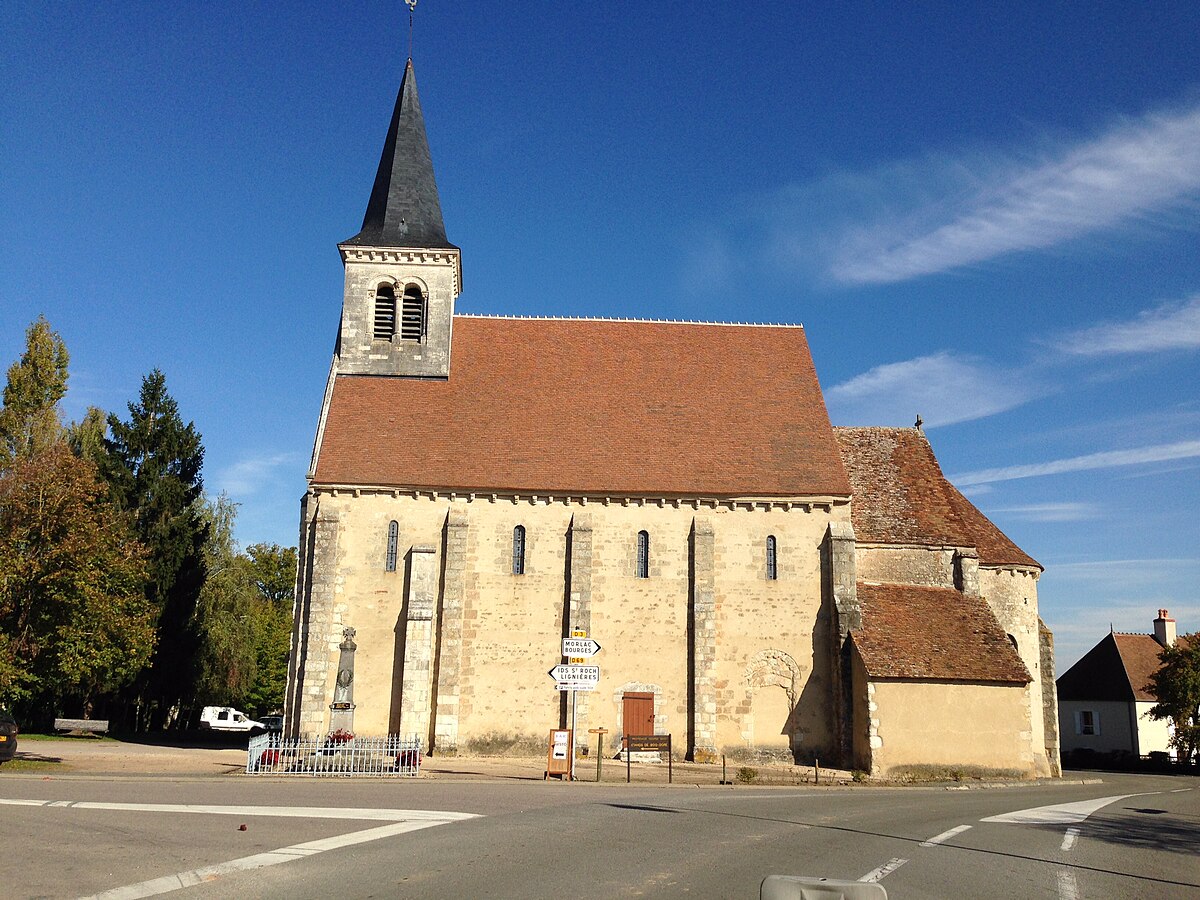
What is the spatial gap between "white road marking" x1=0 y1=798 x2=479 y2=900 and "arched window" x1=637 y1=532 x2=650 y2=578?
555 inches

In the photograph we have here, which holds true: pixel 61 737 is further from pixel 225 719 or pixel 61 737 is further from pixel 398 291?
pixel 225 719

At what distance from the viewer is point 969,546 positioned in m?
27.8

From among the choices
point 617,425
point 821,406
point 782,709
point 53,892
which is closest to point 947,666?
point 782,709

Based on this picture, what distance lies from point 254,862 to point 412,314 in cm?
2265

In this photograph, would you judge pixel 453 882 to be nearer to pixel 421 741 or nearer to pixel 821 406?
pixel 421 741

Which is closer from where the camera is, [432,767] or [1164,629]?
[432,767]

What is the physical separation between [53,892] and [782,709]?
20618mm

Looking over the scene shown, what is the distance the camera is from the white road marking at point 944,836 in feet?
37.3

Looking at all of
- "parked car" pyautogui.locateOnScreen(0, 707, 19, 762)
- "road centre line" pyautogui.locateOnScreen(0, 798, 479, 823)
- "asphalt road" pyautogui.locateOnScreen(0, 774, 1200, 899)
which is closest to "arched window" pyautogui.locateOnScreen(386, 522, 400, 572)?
"asphalt road" pyautogui.locateOnScreen(0, 774, 1200, 899)

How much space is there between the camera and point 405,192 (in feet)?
103

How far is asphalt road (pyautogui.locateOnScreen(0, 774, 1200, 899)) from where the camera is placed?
844 cm

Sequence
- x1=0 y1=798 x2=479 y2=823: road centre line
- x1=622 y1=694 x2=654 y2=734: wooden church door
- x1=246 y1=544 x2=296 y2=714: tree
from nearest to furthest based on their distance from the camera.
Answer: x1=0 y1=798 x2=479 y2=823: road centre line < x1=622 y1=694 x2=654 y2=734: wooden church door < x1=246 y1=544 x2=296 y2=714: tree

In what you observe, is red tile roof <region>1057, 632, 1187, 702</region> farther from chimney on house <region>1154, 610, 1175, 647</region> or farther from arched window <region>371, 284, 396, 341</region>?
arched window <region>371, 284, 396, 341</region>

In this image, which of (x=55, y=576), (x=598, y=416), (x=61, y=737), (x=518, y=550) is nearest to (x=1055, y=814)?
(x=518, y=550)
